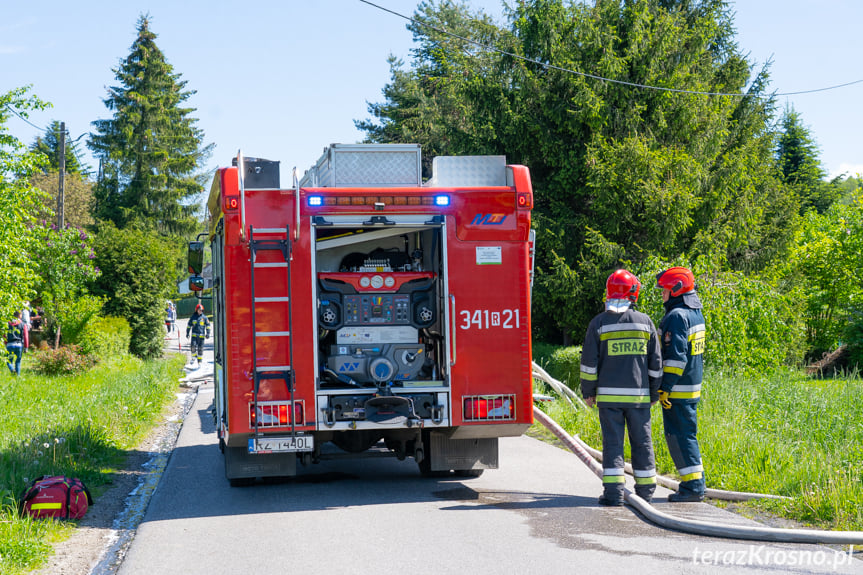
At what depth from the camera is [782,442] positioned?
9133mm

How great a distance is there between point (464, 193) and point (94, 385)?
39.2 ft

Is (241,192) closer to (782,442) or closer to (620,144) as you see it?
(782,442)

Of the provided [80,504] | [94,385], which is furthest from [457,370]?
[94,385]

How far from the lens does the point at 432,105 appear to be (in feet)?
124

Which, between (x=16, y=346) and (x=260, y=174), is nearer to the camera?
(x=260, y=174)

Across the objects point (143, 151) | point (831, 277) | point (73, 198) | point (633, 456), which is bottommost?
point (633, 456)

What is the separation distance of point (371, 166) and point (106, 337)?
53.1 ft

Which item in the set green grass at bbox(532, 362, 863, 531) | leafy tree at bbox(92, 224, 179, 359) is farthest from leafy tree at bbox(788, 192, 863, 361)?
leafy tree at bbox(92, 224, 179, 359)

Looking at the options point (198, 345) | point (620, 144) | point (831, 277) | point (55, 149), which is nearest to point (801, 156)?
point (831, 277)

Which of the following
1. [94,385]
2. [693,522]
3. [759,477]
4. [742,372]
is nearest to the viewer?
[693,522]

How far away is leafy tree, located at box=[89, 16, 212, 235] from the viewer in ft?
169

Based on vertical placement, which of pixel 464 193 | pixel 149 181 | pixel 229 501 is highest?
pixel 149 181

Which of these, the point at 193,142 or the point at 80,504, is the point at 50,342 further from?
the point at 193,142

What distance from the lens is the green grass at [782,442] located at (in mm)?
6668
